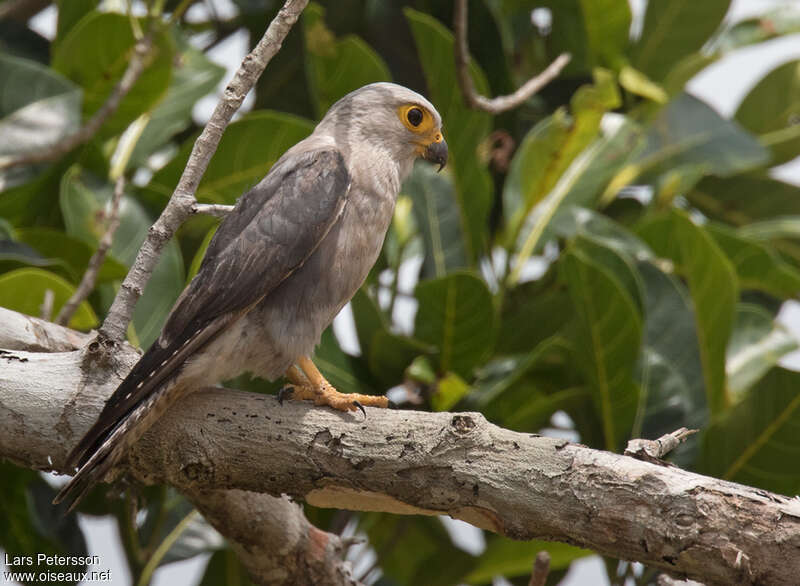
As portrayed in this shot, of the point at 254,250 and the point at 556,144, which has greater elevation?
the point at 556,144

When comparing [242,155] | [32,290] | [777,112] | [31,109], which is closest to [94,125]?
[31,109]

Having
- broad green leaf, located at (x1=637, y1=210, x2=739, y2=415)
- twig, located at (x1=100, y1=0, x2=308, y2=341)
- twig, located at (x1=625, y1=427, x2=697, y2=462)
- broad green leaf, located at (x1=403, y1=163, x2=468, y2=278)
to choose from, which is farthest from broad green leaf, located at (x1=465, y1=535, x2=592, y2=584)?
twig, located at (x1=100, y1=0, x2=308, y2=341)

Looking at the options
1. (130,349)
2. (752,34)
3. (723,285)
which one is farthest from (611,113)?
(130,349)

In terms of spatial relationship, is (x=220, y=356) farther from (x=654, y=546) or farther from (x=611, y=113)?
(x=611, y=113)

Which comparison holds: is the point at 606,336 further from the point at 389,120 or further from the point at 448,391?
the point at 389,120

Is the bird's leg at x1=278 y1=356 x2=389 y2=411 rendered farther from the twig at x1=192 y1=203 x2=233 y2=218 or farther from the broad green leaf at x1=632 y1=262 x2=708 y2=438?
the broad green leaf at x1=632 y1=262 x2=708 y2=438

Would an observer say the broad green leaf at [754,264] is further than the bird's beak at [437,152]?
Yes

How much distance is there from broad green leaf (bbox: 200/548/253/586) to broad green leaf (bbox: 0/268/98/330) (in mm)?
1145

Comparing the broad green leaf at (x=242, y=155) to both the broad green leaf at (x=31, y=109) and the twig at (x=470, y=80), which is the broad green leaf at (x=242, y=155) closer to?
the broad green leaf at (x=31, y=109)

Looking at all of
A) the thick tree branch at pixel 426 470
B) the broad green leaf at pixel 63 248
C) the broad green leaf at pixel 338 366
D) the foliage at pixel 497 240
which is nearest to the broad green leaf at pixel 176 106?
the foliage at pixel 497 240

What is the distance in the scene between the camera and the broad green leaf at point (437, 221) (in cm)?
371

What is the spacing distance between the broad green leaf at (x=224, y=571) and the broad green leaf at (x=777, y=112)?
2.98 meters

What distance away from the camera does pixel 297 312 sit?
253 centimetres

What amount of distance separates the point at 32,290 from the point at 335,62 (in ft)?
4.82
